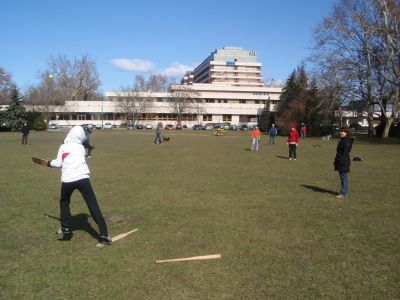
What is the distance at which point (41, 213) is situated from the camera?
29.0ft

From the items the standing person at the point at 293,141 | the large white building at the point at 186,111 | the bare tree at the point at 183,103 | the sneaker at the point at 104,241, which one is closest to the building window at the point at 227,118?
the large white building at the point at 186,111

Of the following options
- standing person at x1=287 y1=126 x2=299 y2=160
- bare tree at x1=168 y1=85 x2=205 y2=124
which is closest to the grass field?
standing person at x1=287 y1=126 x2=299 y2=160

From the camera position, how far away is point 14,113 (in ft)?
225

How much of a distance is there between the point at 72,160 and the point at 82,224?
1.87 metres

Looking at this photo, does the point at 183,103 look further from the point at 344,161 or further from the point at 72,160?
the point at 72,160

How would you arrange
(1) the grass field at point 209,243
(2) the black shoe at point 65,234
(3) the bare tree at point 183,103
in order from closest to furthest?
(1) the grass field at point 209,243 < (2) the black shoe at point 65,234 < (3) the bare tree at point 183,103

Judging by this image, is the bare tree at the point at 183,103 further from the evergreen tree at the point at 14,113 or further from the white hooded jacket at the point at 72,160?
the white hooded jacket at the point at 72,160

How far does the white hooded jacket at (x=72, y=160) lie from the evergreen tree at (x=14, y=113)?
67272mm

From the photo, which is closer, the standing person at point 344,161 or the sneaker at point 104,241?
the sneaker at point 104,241

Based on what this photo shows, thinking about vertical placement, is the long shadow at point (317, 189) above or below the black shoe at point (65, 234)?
below

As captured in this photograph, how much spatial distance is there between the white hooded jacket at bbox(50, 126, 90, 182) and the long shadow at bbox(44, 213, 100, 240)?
47.0 inches

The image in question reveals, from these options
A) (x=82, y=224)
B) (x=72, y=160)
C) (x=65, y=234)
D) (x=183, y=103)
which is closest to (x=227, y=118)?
(x=183, y=103)

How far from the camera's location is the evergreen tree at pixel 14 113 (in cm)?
6831

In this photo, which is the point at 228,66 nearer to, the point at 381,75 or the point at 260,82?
the point at 260,82
